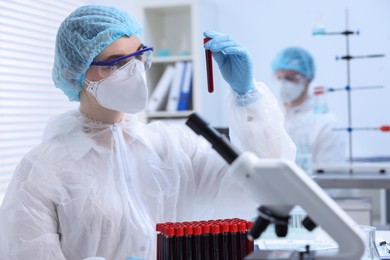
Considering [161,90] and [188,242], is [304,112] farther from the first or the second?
[188,242]

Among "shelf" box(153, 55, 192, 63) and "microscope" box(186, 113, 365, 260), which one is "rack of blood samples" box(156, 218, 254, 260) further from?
"shelf" box(153, 55, 192, 63)

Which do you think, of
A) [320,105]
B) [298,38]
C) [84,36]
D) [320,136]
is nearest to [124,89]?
[84,36]

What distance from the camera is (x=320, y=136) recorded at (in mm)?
3396

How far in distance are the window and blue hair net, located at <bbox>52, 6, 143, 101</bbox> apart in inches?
35.5

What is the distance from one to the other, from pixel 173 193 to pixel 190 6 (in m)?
2.48

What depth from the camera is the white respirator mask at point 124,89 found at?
1489 mm

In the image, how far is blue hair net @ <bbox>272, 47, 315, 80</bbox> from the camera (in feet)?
11.5

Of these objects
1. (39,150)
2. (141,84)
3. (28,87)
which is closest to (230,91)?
(141,84)

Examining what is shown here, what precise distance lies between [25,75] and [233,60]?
136 centimetres

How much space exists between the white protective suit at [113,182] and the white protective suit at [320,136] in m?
1.83

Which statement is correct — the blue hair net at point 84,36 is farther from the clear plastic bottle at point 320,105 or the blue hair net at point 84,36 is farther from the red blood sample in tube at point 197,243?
the clear plastic bottle at point 320,105

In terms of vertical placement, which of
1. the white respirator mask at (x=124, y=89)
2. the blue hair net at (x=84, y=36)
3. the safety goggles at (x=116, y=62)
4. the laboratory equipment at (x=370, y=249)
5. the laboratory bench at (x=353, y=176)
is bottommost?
the laboratory bench at (x=353, y=176)

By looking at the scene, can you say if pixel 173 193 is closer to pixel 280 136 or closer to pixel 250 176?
pixel 280 136

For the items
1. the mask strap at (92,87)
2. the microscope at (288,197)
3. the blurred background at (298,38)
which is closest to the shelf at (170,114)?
the blurred background at (298,38)
